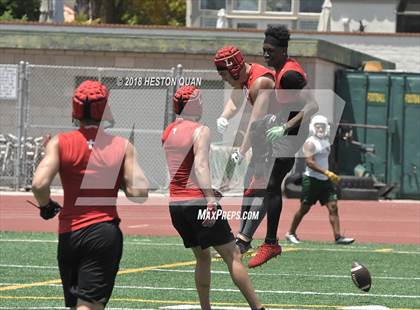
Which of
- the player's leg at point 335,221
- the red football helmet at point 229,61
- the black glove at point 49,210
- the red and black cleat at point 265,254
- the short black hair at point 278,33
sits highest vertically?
the short black hair at point 278,33

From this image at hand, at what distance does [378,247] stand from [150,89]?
9459 millimetres

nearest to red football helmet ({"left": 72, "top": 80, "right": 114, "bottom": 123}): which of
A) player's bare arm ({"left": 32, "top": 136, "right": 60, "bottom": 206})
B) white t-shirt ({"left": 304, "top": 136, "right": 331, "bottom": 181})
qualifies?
player's bare arm ({"left": 32, "top": 136, "right": 60, "bottom": 206})

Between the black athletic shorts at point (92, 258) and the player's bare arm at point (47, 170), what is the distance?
39cm

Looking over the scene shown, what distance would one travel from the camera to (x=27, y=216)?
2398 cm

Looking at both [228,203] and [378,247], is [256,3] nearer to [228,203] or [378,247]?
[228,203]

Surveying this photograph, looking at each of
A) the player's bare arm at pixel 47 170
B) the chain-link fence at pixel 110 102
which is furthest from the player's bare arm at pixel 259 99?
the chain-link fence at pixel 110 102

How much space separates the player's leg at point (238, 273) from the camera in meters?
11.1

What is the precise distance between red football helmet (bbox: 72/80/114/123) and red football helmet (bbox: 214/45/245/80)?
348 centimetres

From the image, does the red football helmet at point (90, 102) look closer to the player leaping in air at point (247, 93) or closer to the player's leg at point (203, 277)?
the player's leg at point (203, 277)

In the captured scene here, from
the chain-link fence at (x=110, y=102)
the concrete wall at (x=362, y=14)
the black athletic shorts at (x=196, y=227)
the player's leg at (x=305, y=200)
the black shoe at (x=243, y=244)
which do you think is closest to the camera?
the black athletic shorts at (x=196, y=227)

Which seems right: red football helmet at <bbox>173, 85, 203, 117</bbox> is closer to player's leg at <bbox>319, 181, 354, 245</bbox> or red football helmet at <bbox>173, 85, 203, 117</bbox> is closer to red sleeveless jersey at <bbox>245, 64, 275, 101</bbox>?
red sleeveless jersey at <bbox>245, 64, 275, 101</bbox>

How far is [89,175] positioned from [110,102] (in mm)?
20085

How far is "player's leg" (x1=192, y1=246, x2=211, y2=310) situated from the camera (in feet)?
37.6

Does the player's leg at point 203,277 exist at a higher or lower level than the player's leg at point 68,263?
lower
